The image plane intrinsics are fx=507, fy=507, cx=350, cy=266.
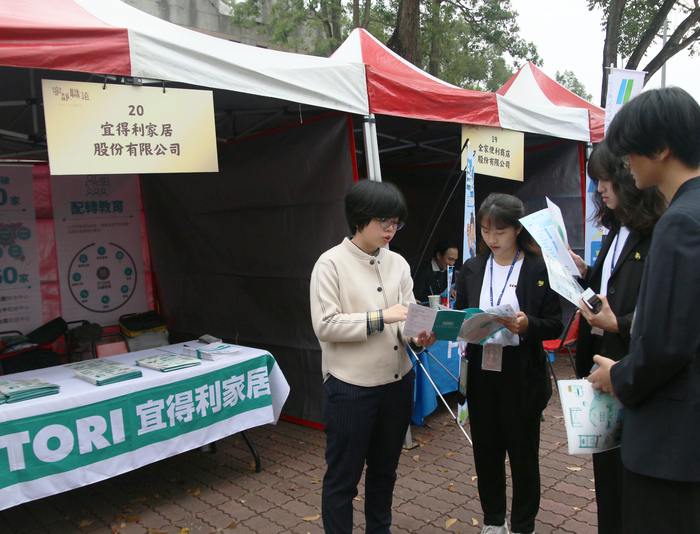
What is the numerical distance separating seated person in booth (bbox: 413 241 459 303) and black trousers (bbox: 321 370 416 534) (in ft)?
10.8

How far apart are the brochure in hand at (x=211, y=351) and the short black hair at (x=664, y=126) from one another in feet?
9.12

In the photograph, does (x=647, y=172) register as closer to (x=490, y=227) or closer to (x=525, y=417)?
(x=490, y=227)

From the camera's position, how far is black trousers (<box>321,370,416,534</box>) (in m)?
2.03

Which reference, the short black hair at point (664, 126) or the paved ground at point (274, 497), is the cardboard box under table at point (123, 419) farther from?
the short black hair at point (664, 126)

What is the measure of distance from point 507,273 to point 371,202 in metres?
0.77

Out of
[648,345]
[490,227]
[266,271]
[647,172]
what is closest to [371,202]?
[490,227]

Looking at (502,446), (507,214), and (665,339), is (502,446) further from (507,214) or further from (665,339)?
(665,339)

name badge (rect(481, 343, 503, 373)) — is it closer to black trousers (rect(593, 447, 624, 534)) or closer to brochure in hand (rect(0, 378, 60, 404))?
black trousers (rect(593, 447, 624, 534))

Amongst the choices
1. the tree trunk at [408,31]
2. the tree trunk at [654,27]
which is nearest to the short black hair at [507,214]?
the tree trunk at [408,31]

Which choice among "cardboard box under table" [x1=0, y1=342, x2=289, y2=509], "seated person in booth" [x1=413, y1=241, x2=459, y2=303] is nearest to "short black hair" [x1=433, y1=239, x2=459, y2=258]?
"seated person in booth" [x1=413, y1=241, x2=459, y2=303]

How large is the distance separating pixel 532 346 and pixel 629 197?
82cm

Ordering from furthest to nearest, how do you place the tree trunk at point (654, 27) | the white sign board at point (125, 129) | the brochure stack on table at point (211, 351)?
the tree trunk at point (654, 27)
the brochure stack on table at point (211, 351)
the white sign board at point (125, 129)

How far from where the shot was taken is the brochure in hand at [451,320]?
1790mm

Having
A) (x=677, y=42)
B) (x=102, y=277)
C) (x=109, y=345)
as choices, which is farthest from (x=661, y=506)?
(x=677, y=42)
